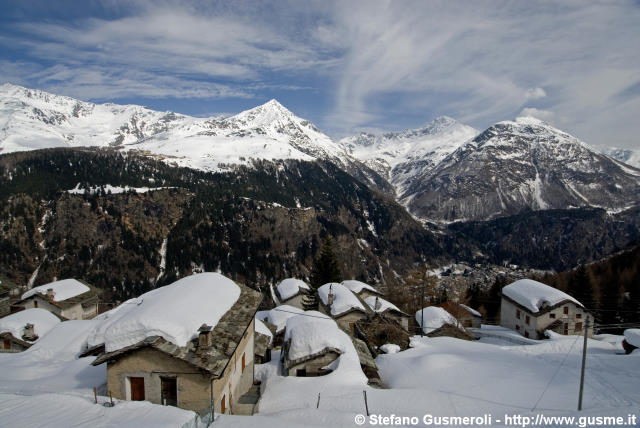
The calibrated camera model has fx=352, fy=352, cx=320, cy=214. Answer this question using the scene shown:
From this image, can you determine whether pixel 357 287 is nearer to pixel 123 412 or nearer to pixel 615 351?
pixel 615 351

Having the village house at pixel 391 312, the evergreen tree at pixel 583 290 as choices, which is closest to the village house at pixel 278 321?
the village house at pixel 391 312

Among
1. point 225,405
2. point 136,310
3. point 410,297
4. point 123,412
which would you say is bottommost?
point 410,297

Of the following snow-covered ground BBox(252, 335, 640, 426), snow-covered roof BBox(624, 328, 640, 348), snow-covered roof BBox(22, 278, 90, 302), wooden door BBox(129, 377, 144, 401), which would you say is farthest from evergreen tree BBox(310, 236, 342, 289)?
wooden door BBox(129, 377, 144, 401)

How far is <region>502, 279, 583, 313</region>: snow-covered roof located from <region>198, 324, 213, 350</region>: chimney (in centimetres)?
4811

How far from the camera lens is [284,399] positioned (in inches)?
838

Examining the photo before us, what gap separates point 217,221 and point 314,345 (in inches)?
6414

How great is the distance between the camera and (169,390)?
54.6 ft

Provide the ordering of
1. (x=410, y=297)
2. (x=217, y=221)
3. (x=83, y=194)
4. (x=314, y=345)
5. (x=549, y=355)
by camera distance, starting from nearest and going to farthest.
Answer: (x=314, y=345) → (x=549, y=355) → (x=410, y=297) → (x=83, y=194) → (x=217, y=221)

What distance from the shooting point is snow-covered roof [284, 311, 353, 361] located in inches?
1005

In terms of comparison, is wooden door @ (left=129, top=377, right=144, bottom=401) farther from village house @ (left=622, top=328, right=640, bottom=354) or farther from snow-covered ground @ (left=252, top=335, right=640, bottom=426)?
village house @ (left=622, top=328, right=640, bottom=354)

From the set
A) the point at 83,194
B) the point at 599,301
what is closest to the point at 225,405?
the point at 599,301

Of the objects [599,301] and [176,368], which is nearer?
[176,368]

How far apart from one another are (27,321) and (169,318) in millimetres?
39385

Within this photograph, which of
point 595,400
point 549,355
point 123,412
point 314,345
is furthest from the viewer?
point 549,355
